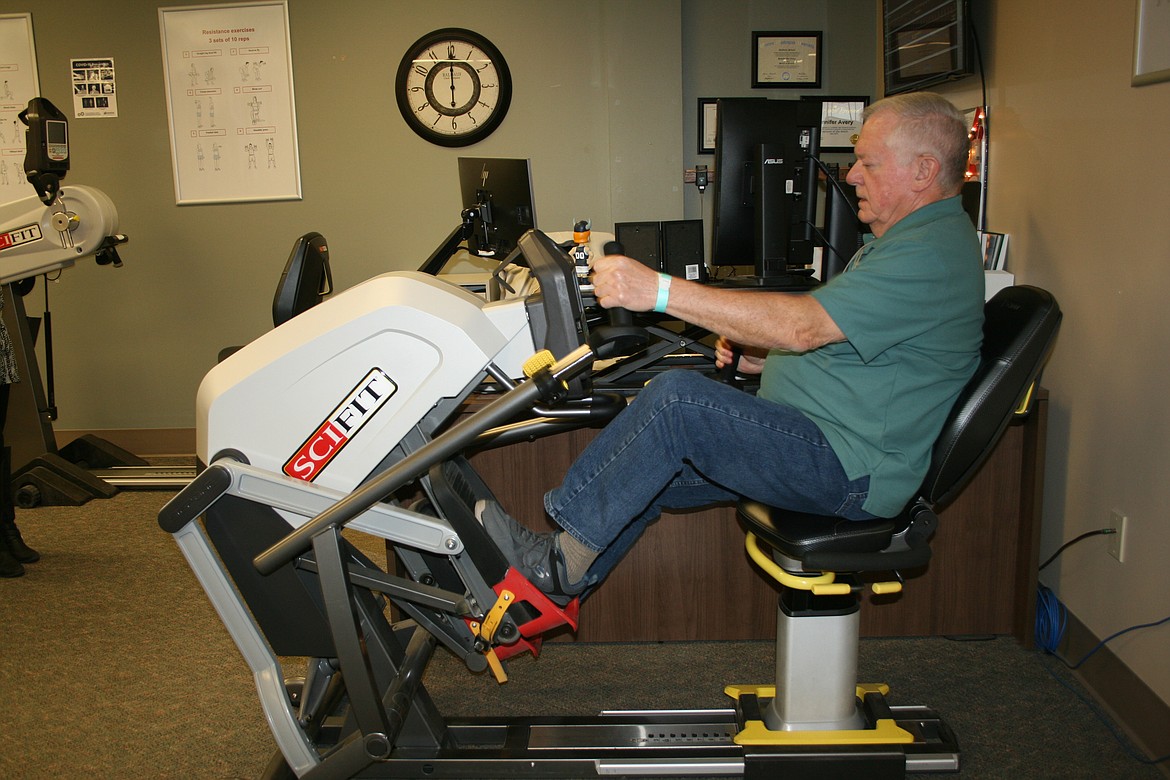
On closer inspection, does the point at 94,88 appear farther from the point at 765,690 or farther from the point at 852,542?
the point at 852,542

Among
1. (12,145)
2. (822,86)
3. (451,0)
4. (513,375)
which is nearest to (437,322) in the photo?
(513,375)

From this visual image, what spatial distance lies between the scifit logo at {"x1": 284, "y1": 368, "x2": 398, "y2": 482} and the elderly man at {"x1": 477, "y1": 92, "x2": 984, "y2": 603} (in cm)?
34

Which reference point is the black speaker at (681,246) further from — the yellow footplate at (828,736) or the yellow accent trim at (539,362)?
the yellow accent trim at (539,362)

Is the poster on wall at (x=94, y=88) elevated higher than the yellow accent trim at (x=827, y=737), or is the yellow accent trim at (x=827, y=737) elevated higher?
the poster on wall at (x=94, y=88)

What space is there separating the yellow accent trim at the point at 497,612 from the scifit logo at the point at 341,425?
42 centimetres

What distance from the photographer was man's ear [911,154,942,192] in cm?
174

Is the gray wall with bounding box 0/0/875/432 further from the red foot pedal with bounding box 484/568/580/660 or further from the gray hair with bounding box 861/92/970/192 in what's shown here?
the red foot pedal with bounding box 484/568/580/660

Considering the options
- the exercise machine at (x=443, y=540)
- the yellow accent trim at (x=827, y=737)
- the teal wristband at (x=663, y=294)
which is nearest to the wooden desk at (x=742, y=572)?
the exercise machine at (x=443, y=540)

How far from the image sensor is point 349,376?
1.55m

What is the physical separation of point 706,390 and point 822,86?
359 cm

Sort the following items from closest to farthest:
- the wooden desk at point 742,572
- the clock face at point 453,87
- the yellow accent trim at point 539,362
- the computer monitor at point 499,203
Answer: the yellow accent trim at point 539,362 < the wooden desk at point 742,572 < the computer monitor at point 499,203 < the clock face at point 453,87

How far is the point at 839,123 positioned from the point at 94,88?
12.9ft

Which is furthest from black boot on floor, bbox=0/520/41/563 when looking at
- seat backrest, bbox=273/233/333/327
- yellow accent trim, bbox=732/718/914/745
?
yellow accent trim, bbox=732/718/914/745

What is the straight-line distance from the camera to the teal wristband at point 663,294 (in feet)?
5.32
